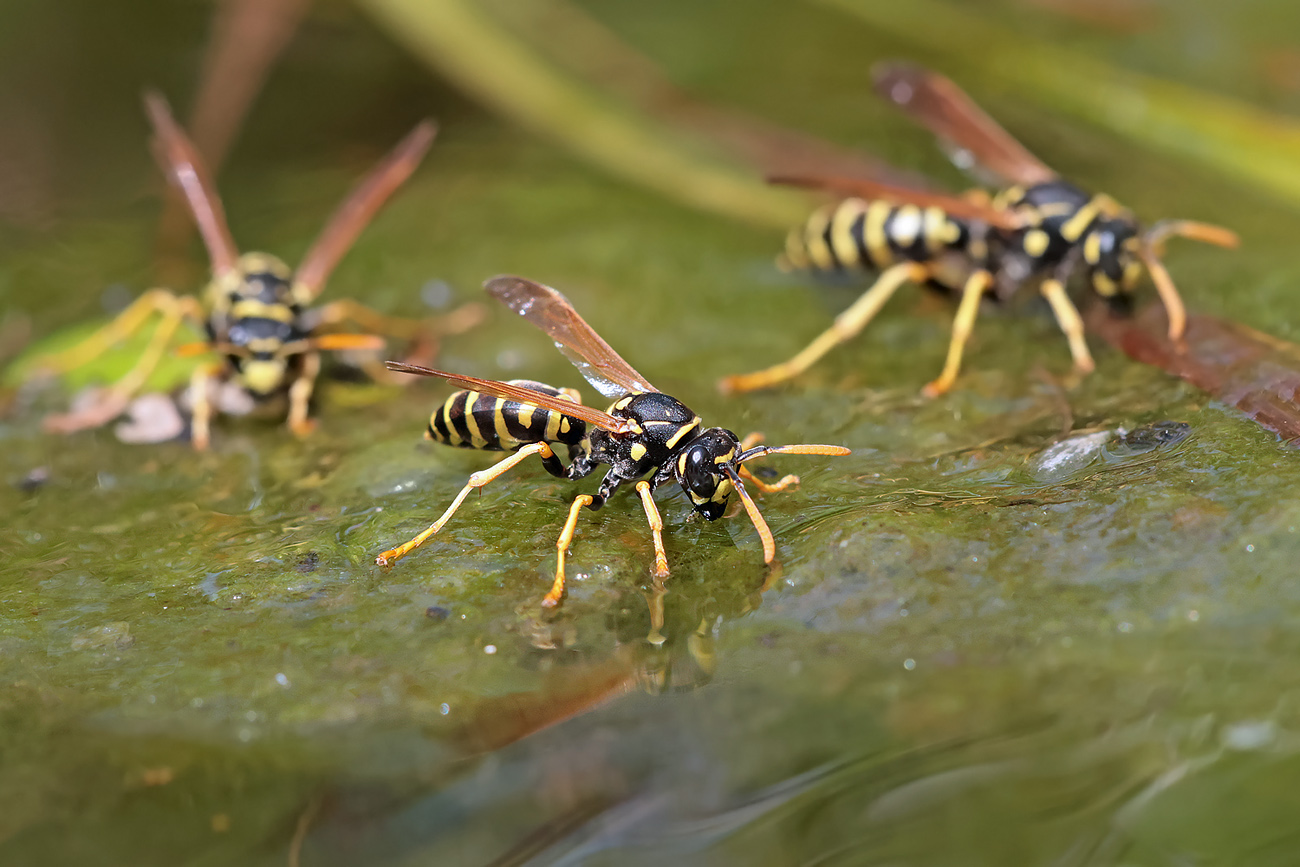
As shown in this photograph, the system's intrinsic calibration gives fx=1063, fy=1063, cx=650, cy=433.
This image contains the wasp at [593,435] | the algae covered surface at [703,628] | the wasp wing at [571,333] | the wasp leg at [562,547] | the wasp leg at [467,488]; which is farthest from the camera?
the wasp wing at [571,333]

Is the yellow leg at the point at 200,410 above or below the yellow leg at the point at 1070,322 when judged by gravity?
below

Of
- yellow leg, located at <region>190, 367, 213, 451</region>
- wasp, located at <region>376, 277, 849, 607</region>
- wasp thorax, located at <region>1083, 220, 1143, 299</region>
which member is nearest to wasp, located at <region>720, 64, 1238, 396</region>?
wasp thorax, located at <region>1083, 220, 1143, 299</region>

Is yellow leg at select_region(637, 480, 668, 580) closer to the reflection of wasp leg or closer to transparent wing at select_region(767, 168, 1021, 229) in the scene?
transparent wing at select_region(767, 168, 1021, 229)

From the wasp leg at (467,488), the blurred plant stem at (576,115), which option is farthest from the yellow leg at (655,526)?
the blurred plant stem at (576,115)

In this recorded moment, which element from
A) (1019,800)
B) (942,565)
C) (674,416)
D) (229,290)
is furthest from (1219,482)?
(229,290)

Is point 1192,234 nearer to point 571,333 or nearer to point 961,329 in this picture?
point 961,329

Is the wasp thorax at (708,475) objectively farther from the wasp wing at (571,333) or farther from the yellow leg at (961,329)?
the yellow leg at (961,329)
